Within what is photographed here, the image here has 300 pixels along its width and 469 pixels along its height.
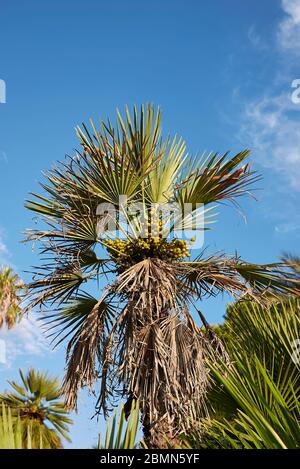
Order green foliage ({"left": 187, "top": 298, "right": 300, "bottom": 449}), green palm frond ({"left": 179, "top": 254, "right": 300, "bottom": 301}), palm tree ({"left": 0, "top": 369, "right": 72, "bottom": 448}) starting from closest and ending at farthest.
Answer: green foliage ({"left": 187, "top": 298, "right": 300, "bottom": 449})
green palm frond ({"left": 179, "top": 254, "right": 300, "bottom": 301})
palm tree ({"left": 0, "top": 369, "right": 72, "bottom": 448})

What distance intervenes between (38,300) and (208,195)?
276cm

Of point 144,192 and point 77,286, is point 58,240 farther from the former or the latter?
point 144,192

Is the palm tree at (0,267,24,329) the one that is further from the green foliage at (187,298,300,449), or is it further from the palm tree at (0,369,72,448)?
the green foliage at (187,298,300,449)

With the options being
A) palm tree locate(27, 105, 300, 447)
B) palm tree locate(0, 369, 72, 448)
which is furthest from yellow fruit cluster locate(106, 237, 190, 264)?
palm tree locate(0, 369, 72, 448)

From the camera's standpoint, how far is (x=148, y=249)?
21.6ft

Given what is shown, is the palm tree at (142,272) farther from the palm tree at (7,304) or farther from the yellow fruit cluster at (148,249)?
the palm tree at (7,304)

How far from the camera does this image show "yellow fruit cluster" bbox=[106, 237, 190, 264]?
6.60 meters

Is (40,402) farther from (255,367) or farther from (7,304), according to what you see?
(255,367)

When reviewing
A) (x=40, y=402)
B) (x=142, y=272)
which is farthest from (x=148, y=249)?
(x=40, y=402)

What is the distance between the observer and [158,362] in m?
5.67

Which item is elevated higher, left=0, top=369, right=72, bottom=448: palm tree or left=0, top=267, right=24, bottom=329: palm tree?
left=0, top=267, right=24, bottom=329: palm tree

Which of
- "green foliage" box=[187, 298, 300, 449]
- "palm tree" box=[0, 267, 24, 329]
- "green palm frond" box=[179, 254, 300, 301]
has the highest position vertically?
"palm tree" box=[0, 267, 24, 329]
